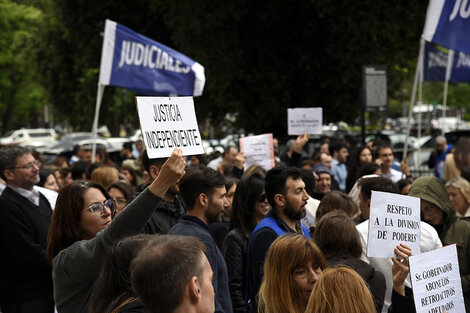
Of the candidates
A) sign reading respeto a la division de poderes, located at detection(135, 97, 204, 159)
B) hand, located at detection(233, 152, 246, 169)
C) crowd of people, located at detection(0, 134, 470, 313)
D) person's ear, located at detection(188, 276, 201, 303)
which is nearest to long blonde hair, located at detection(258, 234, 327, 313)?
crowd of people, located at detection(0, 134, 470, 313)

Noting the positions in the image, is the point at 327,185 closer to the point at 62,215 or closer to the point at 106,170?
the point at 106,170

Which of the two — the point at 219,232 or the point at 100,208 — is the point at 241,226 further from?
the point at 100,208

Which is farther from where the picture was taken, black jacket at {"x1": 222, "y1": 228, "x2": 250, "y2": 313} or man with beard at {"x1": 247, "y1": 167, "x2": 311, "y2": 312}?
black jacket at {"x1": 222, "y1": 228, "x2": 250, "y2": 313}

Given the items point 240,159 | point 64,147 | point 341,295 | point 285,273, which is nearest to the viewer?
point 341,295

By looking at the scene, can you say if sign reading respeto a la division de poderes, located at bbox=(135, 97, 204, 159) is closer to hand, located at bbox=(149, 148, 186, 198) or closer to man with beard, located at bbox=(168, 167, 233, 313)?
man with beard, located at bbox=(168, 167, 233, 313)

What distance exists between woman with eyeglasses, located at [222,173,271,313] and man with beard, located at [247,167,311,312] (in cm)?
13

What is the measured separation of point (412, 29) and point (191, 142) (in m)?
17.3

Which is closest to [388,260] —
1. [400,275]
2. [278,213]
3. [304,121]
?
[278,213]

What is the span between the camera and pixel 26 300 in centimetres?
536

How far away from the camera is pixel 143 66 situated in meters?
11.4

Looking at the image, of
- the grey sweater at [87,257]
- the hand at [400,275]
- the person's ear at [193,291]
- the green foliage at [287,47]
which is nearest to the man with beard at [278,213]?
the hand at [400,275]

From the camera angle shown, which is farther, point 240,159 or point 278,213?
point 240,159

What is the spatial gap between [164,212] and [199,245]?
256 cm

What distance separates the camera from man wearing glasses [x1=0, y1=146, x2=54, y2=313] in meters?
5.39
